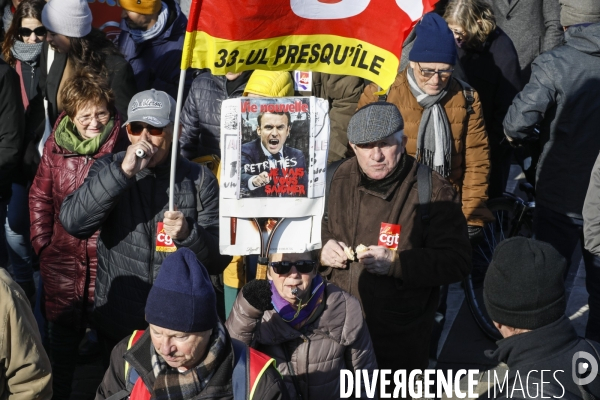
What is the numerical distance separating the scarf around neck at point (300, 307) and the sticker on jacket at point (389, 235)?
2.59 feet

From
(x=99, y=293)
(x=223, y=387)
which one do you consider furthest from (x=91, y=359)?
(x=223, y=387)

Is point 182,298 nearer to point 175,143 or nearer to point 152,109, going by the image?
point 175,143

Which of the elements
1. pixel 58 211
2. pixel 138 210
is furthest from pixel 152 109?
pixel 58 211

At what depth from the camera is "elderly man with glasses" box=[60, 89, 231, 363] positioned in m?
4.94

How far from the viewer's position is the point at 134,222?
5.06m

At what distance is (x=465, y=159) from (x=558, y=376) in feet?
10.2

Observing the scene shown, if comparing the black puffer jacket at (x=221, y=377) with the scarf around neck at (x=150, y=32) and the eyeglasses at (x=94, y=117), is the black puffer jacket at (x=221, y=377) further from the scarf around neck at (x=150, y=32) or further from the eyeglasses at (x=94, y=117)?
the scarf around neck at (x=150, y=32)

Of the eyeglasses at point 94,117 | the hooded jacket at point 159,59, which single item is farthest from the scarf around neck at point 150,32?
the eyeglasses at point 94,117

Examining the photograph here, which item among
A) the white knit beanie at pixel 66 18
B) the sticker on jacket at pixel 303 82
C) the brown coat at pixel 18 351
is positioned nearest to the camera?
the brown coat at pixel 18 351

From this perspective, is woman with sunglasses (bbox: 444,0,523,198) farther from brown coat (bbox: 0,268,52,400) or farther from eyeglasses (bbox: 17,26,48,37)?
brown coat (bbox: 0,268,52,400)

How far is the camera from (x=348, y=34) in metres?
5.02

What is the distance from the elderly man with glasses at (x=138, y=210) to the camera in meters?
4.94

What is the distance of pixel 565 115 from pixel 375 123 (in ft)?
5.98

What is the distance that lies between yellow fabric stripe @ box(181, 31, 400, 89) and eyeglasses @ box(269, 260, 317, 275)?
98 cm
